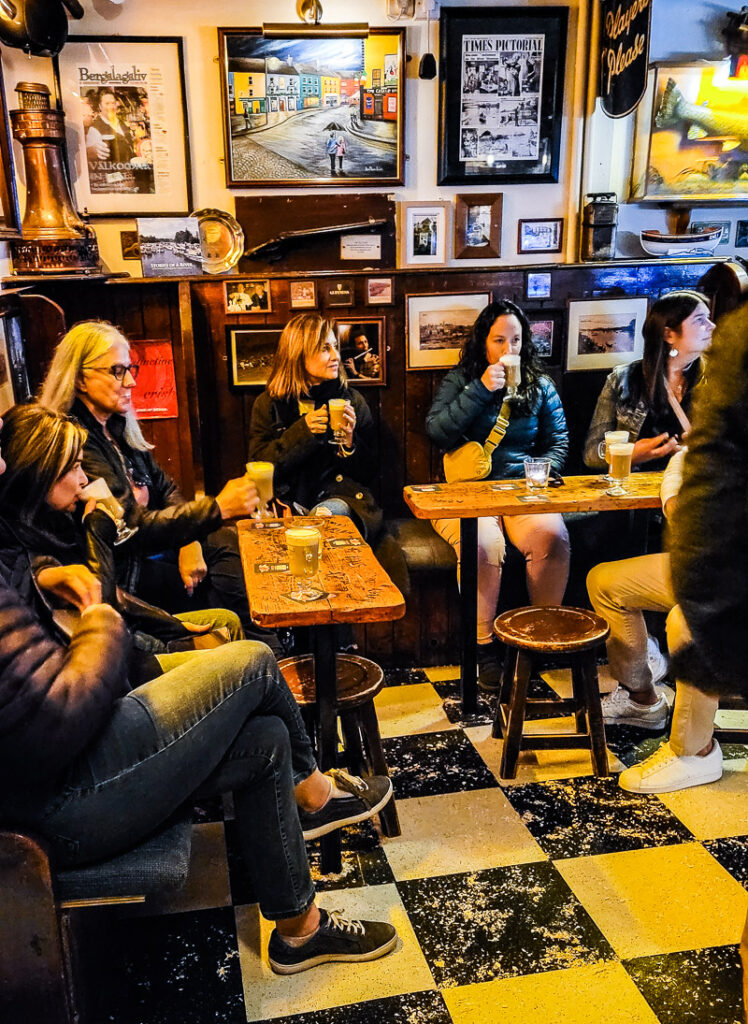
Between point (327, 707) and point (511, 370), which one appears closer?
point (327, 707)

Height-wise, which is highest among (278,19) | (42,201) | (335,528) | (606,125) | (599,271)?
(278,19)

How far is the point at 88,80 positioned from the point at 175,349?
1.22 meters

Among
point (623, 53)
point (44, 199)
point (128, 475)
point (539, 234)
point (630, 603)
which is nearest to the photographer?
point (128, 475)

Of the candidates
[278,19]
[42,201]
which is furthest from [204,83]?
[42,201]

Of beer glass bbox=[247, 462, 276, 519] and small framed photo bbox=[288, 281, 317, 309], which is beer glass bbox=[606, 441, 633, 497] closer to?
beer glass bbox=[247, 462, 276, 519]

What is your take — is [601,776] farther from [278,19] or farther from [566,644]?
[278,19]

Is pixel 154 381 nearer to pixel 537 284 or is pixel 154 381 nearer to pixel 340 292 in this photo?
pixel 340 292

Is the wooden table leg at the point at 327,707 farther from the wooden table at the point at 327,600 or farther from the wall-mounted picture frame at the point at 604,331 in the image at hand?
the wall-mounted picture frame at the point at 604,331

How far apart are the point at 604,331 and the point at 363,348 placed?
1.25 meters

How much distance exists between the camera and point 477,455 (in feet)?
13.1

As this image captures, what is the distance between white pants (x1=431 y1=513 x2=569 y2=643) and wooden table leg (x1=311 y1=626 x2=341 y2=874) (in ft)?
4.24

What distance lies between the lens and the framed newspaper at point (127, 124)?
13.2 ft

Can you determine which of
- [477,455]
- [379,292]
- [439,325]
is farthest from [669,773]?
[379,292]

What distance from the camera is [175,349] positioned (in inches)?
170
